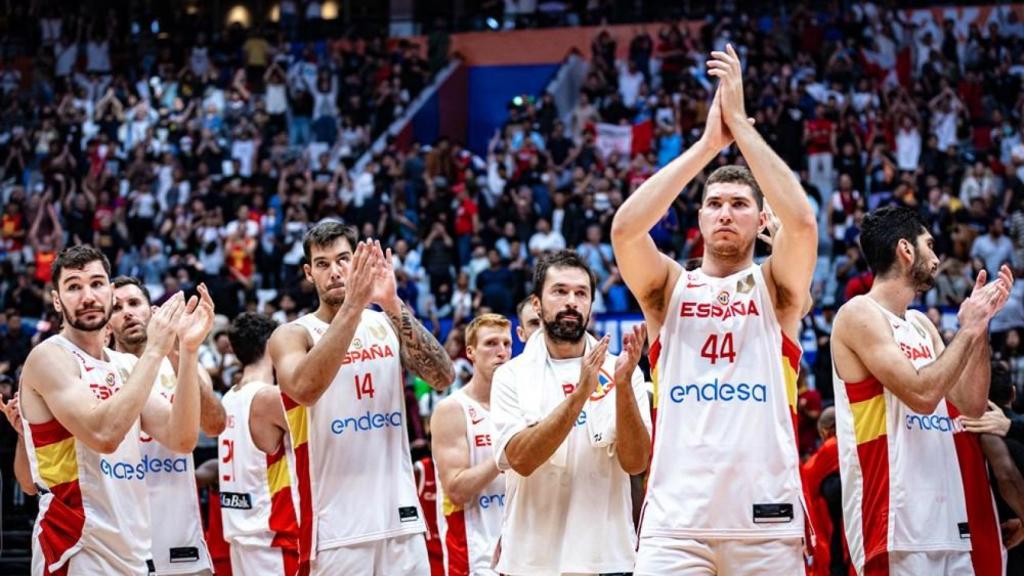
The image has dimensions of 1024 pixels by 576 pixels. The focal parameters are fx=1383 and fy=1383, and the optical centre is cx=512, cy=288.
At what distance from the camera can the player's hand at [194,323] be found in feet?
25.2

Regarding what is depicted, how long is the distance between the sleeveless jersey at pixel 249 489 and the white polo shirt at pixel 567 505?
9.34 ft

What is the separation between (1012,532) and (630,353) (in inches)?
124

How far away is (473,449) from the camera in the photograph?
9.59 metres

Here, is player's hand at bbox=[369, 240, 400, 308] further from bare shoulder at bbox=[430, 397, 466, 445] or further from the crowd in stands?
the crowd in stands

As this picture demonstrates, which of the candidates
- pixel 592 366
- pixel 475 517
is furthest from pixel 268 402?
pixel 592 366

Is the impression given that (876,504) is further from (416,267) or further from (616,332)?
(416,267)

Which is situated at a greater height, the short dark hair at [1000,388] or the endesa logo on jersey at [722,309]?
the endesa logo on jersey at [722,309]

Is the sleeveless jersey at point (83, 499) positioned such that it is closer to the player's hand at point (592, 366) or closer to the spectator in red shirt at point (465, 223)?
the player's hand at point (592, 366)

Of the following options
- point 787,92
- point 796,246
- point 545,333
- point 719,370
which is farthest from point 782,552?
point 787,92

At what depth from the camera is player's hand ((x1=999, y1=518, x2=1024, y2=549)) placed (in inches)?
337

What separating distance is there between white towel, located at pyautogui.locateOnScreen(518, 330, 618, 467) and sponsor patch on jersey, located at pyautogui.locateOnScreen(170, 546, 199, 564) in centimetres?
303

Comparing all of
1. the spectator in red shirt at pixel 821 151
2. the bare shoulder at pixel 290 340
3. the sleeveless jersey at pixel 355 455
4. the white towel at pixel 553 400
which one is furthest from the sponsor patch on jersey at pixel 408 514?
the spectator in red shirt at pixel 821 151

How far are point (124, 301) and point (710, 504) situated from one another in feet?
16.4

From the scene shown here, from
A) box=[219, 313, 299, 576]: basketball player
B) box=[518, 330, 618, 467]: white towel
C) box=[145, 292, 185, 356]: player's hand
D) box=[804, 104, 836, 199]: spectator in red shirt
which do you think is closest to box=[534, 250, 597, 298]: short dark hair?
box=[518, 330, 618, 467]: white towel
